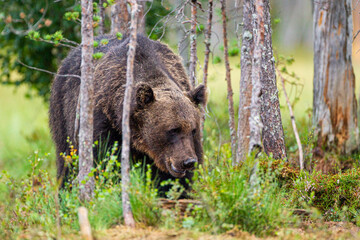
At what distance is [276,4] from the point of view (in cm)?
1232

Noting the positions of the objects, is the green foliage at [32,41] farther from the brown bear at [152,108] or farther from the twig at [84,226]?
Answer: the twig at [84,226]

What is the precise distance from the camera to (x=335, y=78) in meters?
7.99

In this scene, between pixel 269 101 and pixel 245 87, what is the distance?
79 centimetres

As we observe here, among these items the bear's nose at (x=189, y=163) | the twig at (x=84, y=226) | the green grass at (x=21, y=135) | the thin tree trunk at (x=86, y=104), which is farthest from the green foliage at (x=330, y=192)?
the green grass at (x=21, y=135)

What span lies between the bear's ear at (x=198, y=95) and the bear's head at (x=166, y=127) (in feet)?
0.04

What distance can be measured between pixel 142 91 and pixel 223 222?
1.99 meters

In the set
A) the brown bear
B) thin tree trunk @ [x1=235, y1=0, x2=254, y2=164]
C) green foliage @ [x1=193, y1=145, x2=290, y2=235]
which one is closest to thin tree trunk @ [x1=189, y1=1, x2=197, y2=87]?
the brown bear

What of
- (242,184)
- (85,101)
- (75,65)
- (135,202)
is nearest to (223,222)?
(242,184)

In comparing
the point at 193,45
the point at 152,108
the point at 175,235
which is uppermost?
the point at 193,45

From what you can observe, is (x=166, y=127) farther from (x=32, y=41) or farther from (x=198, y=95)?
(x=32, y=41)

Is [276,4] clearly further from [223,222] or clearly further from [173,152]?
[223,222]

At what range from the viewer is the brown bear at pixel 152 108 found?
5609mm

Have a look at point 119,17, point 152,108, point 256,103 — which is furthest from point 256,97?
point 119,17

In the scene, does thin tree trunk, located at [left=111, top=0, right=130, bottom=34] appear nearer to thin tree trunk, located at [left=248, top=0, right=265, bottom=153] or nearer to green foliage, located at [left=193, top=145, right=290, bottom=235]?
thin tree trunk, located at [left=248, top=0, right=265, bottom=153]
